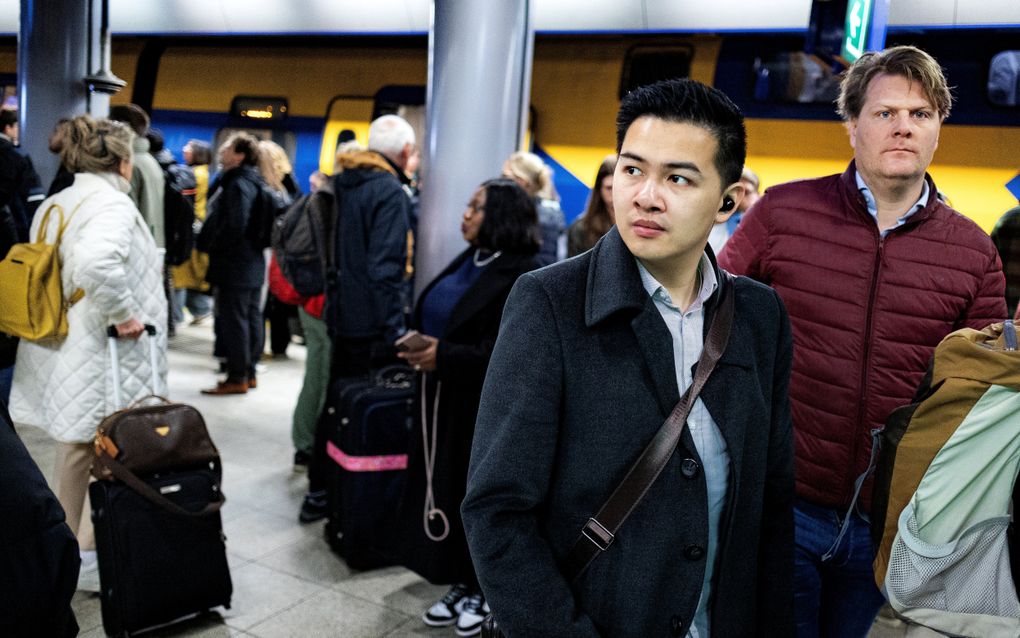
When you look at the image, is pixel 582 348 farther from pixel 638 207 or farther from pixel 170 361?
pixel 170 361

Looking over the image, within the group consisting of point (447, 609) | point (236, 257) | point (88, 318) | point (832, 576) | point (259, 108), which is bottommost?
point (447, 609)

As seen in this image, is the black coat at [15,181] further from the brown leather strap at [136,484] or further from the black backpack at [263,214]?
the brown leather strap at [136,484]

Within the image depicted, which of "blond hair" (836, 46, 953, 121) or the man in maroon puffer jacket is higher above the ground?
"blond hair" (836, 46, 953, 121)

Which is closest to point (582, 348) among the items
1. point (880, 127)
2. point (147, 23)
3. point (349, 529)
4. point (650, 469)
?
point (650, 469)

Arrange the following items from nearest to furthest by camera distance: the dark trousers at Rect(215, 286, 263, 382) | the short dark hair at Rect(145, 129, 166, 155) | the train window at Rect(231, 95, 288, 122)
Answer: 1. the dark trousers at Rect(215, 286, 263, 382)
2. the short dark hair at Rect(145, 129, 166, 155)
3. the train window at Rect(231, 95, 288, 122)

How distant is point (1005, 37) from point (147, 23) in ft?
27.2

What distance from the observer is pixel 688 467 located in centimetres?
140

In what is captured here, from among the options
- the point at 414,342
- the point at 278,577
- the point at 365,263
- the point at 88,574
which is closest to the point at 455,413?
the point at 414,342

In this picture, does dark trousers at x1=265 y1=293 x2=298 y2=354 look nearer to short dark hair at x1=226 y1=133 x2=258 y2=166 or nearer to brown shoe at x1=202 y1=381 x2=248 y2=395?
brown shoe at x1=202 y1=381 x2=248 y2=395

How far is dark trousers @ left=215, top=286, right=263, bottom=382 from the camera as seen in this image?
22.1 feet

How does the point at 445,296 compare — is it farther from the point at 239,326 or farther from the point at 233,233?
the point at 239,326

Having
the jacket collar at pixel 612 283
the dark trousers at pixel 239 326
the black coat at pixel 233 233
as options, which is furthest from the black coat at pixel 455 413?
the dark trousers at pixel 239 326

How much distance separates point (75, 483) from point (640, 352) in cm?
296

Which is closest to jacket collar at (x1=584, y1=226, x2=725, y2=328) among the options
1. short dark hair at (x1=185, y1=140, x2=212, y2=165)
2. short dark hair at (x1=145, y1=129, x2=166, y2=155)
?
short dark hair at (x1=145, y1=129, x2=166, y2=155)
